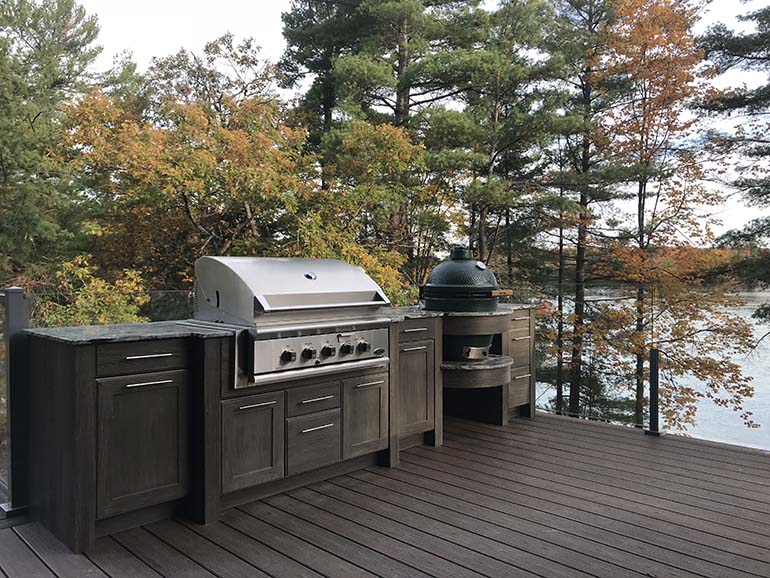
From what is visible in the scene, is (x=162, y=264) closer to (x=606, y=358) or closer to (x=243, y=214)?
(x=243, y=214)

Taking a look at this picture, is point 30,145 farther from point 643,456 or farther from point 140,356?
point 643,456

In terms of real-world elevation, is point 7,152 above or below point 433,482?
above

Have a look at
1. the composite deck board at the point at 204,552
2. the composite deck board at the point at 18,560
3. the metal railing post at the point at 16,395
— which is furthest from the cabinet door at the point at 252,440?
the metal railing post at the point at 16,395

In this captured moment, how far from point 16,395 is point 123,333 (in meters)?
0.61

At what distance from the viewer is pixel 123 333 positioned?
2471 mm

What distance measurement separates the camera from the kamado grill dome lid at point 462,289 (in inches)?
155

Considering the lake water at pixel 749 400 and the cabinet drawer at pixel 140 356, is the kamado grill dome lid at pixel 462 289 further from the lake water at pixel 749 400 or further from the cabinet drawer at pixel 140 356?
the lake water at pixel 749 400

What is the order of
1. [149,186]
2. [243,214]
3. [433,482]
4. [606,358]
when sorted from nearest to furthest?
1. [433,482]
2. [606,358]
3. [149,186]
4. [243,214]

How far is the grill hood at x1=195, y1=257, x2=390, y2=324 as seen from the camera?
274 cm

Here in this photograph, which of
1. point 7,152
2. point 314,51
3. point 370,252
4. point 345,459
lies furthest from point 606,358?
point 7,152

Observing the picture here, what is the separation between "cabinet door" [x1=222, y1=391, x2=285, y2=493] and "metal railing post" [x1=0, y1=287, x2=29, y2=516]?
2.93 ft

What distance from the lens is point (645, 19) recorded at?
8.71 metres

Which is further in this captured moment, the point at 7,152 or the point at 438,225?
the point at 438,225

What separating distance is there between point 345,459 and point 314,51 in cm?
813
